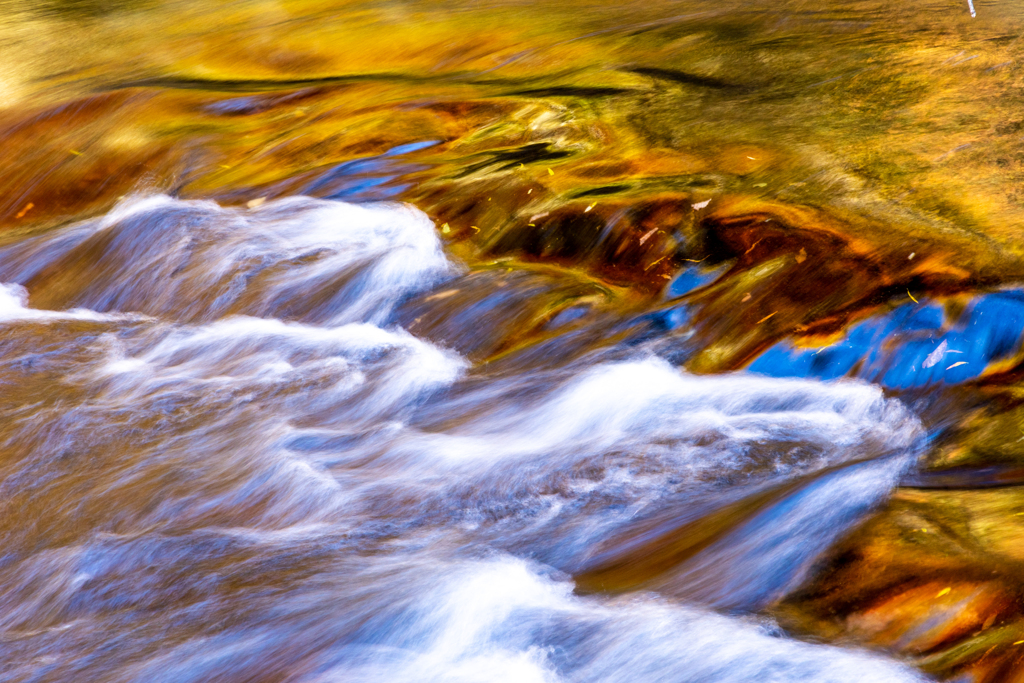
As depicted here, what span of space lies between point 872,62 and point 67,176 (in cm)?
537

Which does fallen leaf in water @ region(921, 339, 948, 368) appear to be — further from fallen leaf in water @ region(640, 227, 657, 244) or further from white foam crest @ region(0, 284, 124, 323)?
white foam crest @ region(0, 284, 124, 323)

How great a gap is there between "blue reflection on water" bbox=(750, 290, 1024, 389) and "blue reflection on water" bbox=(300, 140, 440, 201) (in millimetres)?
2765

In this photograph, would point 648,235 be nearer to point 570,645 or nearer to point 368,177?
point 368,177

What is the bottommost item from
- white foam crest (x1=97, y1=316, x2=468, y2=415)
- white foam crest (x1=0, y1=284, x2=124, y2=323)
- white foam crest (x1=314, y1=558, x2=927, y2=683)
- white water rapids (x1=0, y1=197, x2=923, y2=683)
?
white foam crest (x1=314, y1=558, x2=927, y2=683)

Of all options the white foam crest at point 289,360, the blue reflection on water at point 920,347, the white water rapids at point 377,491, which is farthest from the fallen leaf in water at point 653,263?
the white foam crest at point 289,360

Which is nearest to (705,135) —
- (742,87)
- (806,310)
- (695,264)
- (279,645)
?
(742,87)

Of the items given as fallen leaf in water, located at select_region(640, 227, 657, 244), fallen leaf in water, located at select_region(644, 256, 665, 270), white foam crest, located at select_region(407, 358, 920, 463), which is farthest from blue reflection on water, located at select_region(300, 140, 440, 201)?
white foam crest, located at select_region(407, 358, 920, 463)

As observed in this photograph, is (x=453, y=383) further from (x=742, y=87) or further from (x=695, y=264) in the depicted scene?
(x=742, y=87)

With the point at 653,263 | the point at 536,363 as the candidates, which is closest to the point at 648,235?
the point at 653,263

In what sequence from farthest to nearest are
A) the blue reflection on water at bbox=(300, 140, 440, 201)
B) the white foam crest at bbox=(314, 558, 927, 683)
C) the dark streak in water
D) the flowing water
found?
the dark streak in water
the blue reflection on water at bbox=(300, 140, 440, 201)
the flowing water
the white foam crest at bbox=(314, 558, 927, 683)

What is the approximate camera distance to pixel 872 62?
18.6 ft

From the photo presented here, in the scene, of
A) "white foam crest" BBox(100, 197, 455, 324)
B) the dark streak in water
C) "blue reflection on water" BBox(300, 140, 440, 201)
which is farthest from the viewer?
the dark streak in water

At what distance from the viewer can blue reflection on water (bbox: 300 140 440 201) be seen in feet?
18.3

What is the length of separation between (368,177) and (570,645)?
365 cm
